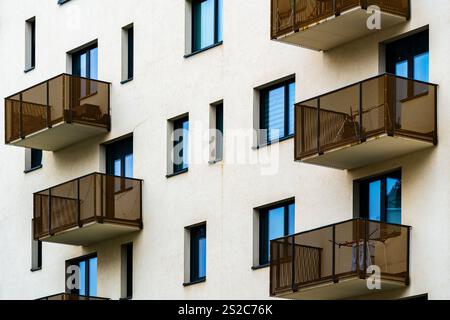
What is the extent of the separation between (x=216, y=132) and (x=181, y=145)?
150 centimetres

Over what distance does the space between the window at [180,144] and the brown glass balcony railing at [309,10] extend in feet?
17.8

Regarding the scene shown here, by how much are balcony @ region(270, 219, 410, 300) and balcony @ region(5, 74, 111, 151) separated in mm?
9570

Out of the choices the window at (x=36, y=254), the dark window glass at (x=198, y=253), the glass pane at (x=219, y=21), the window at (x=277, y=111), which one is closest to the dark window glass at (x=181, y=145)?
the dark window glass at (x=198, y=253)

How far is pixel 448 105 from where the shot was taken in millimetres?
44594

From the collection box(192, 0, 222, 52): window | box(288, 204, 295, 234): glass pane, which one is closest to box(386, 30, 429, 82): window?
box(288, 204, 295, 234): glass pane

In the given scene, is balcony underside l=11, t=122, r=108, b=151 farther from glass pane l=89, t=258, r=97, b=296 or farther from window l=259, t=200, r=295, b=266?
window l=259, t=200, r=295, b=266

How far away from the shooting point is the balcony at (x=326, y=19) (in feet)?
151

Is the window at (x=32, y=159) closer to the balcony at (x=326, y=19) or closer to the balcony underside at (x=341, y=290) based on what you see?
the balcony at (x=326, y=19)

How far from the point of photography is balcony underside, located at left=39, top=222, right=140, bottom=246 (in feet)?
175

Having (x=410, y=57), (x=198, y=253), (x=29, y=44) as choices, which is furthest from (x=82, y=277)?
(x=410, y=57)

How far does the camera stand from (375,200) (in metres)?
46.7

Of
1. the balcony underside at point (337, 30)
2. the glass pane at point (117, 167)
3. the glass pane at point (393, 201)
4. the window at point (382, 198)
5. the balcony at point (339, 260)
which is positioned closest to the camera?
the balcony at point (339, 260)

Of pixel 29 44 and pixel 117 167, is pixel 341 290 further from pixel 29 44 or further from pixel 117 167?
pixel 29 44
